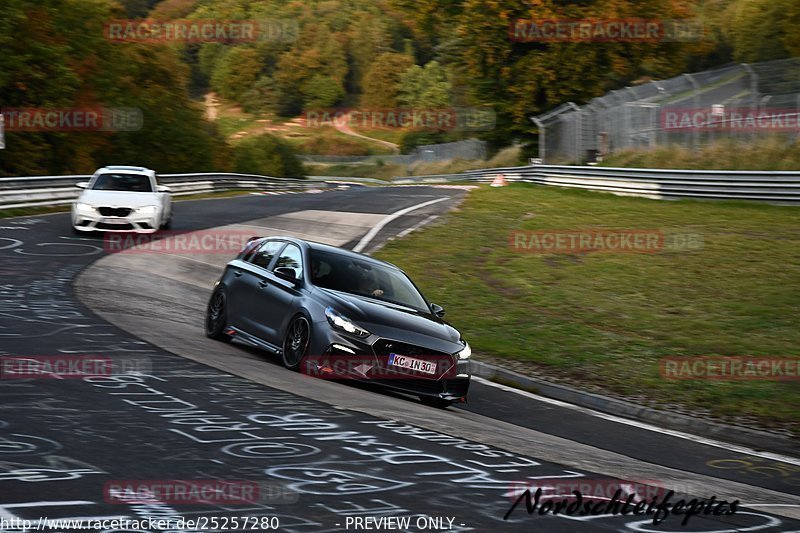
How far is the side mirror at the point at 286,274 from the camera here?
1126cm

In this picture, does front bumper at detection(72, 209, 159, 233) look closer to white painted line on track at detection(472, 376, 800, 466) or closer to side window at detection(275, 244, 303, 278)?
side window at detection(275, 244, 303, 278)

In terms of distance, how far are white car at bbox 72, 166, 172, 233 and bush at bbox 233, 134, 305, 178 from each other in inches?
2053

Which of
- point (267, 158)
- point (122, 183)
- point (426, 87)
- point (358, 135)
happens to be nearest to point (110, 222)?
point (122, 183)

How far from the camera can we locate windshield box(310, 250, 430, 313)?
11.2 m

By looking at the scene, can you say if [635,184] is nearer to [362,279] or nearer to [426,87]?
[362,279]

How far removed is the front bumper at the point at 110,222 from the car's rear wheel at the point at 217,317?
33.0ft

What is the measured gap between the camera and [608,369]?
12.8 meters

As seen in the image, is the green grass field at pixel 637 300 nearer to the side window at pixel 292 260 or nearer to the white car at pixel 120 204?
the side window at pixel 292 260

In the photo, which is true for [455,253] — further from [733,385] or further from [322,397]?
[322,397]

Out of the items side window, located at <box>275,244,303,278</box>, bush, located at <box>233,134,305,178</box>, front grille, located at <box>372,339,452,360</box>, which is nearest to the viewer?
front grille, located at <box>372,339,452,360</box>

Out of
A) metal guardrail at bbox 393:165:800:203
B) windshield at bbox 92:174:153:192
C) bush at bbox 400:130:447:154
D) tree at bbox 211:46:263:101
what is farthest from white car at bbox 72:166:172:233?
tree at bbox 211:46:263:101

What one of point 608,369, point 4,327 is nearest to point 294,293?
point 4,327

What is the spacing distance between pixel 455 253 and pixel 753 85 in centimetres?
1288

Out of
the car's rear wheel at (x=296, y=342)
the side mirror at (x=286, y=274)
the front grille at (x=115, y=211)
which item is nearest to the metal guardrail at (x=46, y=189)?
the front grille at (x=115, y=211)
